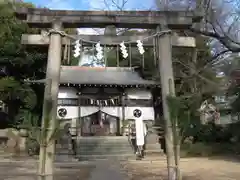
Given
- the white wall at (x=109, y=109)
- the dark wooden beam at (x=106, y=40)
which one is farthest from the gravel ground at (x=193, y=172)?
the white wall at (x=109, y=109)

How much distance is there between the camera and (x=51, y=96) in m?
6.53

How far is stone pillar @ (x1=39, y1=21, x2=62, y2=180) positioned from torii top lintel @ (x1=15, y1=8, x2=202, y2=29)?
278mm

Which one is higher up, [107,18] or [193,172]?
[107,18]

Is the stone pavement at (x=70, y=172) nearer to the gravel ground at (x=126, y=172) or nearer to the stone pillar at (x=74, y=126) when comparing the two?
the gravel ground at (x=126, y=172)

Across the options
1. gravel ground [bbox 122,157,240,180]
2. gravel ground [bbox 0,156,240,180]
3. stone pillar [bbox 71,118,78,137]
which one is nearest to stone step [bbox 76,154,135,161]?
gravel ground [bbox 0,156,240,180]

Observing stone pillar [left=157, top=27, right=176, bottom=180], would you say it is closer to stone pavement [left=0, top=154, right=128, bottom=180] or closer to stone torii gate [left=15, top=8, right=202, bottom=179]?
stone torii gate [left=15, top=8, right=202, bottom=179]

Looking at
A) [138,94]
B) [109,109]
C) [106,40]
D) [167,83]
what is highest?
[138,94]

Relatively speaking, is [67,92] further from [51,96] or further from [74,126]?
[51,96]

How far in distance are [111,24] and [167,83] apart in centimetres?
211

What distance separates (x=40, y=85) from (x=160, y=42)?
45.6 feet

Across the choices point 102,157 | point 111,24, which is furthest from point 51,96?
point 102,157

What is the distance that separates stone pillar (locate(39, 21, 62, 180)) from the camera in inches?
243

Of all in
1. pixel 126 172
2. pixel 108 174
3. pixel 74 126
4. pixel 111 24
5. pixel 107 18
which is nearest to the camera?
pixel 107 18

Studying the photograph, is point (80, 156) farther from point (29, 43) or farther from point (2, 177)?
point (29, 43)
